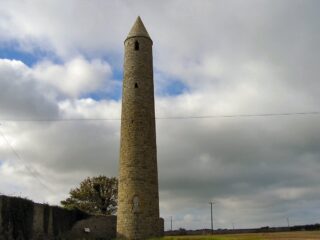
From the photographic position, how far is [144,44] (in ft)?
109

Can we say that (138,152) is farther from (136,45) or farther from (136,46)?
(136,45)

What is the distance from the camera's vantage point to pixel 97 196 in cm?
4875

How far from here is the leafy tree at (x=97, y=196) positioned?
158ft

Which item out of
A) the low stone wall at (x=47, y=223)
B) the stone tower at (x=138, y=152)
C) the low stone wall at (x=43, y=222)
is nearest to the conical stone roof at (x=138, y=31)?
the stone tower at (x=138, y=152)

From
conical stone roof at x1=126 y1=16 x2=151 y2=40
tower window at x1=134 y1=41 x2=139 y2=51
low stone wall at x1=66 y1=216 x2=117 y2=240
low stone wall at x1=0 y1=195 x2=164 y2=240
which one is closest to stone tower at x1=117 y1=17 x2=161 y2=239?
tower window at x1=134 y1=41 x2=139 y2=51

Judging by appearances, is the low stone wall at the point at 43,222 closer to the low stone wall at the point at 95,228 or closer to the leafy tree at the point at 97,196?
the low stone wall at the point at 95,228

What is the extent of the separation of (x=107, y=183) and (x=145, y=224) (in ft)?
66.0

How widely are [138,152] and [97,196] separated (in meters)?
20.0

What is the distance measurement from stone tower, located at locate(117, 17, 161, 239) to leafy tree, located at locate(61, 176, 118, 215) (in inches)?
707

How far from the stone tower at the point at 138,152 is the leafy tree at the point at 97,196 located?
58.9 ft

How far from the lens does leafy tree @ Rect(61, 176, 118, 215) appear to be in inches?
1893

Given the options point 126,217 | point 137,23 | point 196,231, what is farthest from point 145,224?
point 196,231

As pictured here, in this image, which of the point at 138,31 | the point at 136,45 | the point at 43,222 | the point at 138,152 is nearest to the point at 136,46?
the point at 136,45

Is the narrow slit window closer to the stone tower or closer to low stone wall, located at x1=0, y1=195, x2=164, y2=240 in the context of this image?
the stone tower
